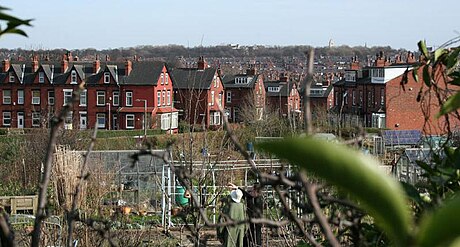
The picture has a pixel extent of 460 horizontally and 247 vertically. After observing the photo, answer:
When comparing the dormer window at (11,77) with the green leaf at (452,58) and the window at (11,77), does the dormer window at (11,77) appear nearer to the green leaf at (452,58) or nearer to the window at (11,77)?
the window at (11,77)

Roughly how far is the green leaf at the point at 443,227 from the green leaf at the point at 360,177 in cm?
2

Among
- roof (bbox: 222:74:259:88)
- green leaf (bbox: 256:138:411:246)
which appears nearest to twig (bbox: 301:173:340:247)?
green leaf (bbox: 256:138:411:246)

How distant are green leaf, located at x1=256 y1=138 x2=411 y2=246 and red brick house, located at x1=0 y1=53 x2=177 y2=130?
110ft

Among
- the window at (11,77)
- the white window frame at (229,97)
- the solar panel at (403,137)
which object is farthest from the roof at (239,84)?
the solar panel at (403,137)

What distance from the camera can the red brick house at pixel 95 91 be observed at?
34.8m

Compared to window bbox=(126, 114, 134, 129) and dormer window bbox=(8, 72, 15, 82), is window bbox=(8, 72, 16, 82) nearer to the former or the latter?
dormer window bbox=(8, 72, 15, 82)

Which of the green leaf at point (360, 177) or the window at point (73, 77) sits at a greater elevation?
the window at point (73, 77)

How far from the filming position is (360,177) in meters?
0.50

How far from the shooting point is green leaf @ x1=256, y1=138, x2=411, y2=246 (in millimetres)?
499

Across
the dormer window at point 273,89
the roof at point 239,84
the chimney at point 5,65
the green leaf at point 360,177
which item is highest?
the chimney at point 5,65

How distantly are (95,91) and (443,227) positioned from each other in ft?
116

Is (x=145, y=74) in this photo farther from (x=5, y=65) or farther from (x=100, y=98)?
(x=5, y=65)

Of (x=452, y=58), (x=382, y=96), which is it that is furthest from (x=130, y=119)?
(x=452, y=58)

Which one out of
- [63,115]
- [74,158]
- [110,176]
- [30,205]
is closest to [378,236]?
[63,115]
